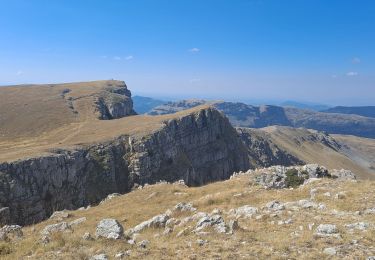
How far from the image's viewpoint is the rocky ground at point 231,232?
17078 mm

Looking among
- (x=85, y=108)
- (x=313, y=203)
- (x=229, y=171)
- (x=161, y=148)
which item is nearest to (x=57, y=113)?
(x=85, y=108)

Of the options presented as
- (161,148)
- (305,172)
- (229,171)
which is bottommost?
(229,171)

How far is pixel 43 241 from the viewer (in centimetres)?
1841

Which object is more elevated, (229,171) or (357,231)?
(357,231)

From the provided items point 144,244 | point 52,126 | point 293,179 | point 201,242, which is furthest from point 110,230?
point 52,126

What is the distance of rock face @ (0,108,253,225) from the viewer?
81.1 meters

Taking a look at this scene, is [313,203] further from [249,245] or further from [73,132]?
[73,132]

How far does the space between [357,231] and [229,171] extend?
150 meters

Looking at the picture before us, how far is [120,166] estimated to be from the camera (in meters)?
113

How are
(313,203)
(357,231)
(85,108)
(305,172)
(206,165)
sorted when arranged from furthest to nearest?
(85,108) → (206,165) → (305,172) → (313,203) → (357,231)

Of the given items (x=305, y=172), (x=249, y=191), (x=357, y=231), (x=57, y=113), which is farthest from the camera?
(x=57, y=113)

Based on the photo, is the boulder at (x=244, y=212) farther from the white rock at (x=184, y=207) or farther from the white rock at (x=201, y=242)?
the white rock at (x=201, y=242)

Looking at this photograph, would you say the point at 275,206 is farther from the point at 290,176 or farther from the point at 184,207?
the point at 290,176

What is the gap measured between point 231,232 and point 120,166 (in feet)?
311
